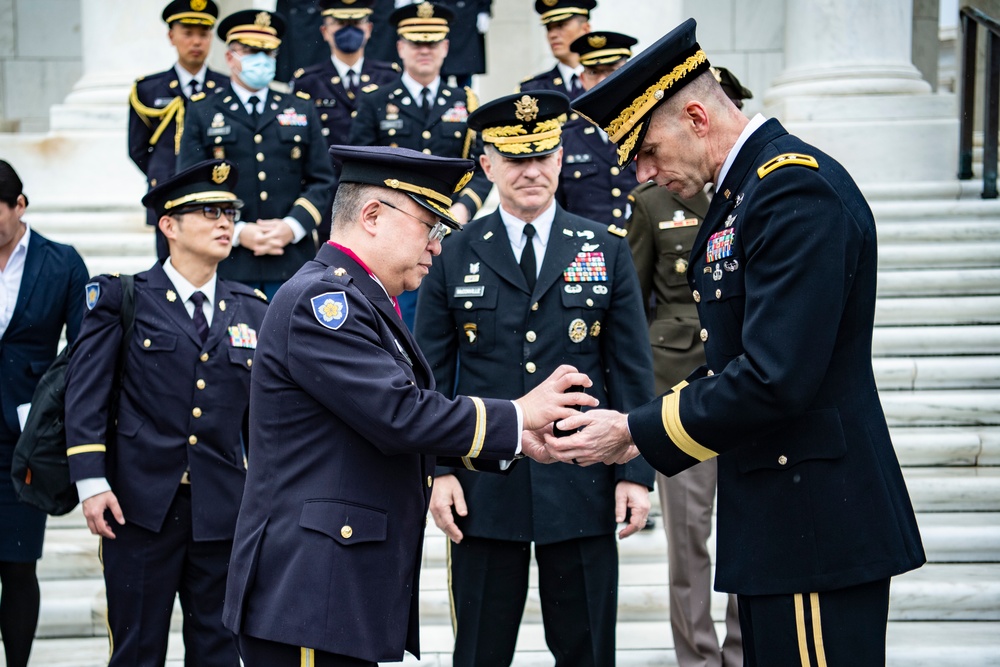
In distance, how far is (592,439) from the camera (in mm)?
3436

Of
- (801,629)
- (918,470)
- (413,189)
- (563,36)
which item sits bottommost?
(918,470)

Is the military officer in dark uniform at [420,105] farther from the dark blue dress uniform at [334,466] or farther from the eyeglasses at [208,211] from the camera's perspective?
the dark blue dress uniform at [334,466]

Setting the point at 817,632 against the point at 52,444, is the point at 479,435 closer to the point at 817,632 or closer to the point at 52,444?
the point at 817,632

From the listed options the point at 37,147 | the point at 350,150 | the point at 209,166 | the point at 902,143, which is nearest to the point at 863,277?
the point at 350,150

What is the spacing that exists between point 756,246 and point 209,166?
8.44 feet

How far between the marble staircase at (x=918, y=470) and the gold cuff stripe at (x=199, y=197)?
85.8 inches

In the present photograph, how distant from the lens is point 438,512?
14.0 feet

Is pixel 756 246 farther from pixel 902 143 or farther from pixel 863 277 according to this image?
pixel 902 143

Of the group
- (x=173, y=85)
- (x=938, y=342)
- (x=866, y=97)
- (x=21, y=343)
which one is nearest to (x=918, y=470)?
(x=938, y=342)

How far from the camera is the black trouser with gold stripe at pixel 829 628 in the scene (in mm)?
2867

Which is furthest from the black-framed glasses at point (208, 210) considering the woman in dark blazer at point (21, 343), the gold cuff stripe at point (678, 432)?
the gold cuff stripe at point (678, 432)

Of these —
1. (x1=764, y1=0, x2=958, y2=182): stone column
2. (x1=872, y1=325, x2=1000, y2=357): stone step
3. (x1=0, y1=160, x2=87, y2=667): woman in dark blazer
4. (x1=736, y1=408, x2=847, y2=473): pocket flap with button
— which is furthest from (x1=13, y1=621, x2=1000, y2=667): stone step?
(x1=764, y1=0, x2=958, y2=182): stone column

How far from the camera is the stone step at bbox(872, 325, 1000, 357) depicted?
706 cm

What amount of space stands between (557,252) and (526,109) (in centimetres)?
55
